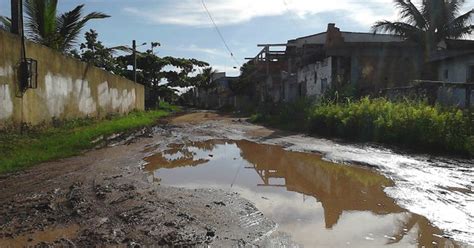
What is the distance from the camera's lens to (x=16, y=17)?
11.7 metres

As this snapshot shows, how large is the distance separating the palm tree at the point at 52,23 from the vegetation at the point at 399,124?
9.56 metres

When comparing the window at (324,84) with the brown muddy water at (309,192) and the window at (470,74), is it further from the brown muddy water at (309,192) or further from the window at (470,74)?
the brown muddy water at (309,192)

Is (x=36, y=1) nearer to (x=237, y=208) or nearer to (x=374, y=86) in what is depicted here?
(x=237, y=208)

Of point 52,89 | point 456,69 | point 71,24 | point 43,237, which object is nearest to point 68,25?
point 71,24

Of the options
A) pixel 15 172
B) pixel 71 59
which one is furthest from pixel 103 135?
pixel 15 172

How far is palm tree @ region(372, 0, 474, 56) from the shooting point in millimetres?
25891

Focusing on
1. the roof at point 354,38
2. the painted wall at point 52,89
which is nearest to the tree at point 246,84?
the roof at point 354,38

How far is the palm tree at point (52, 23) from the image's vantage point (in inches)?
604

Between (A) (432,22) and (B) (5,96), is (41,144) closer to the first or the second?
(B) (5,96)

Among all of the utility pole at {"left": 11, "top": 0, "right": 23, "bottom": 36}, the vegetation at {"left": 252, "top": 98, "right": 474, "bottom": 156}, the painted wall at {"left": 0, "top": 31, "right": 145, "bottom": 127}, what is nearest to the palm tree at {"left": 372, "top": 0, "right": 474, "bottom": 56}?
the vegetation at {"left": 252, "top": 98, "right": 474, "bottom": 156}

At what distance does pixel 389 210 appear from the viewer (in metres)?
5.56

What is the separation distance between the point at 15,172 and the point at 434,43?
23.6 meters

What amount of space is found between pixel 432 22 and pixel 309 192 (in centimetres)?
2278

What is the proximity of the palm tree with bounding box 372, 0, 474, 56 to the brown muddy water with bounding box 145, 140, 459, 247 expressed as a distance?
17978mm
